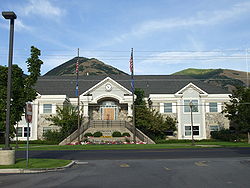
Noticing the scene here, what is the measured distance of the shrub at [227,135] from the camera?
122 feet

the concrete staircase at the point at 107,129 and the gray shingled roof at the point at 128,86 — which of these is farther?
the gray shingled roof at the point at 128,86

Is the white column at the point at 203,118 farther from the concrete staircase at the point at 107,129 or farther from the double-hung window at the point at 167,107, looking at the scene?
the concrete staircase at the point at 107,129

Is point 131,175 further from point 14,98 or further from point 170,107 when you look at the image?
point 170,107

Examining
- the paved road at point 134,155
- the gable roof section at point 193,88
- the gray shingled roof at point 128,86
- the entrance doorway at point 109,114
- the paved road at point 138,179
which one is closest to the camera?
the paved road at point 138,179

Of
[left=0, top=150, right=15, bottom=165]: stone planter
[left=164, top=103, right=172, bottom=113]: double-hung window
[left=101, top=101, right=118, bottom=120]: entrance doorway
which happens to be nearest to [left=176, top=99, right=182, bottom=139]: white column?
[left=164, top=103, right=172, bottom=113]: double-hung window

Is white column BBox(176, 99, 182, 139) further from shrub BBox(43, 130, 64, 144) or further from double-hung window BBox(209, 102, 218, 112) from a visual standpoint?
shrub BBox(43, 130, 64, 144)

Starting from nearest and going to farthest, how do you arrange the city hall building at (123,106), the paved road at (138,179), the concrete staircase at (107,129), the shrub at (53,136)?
the paved road at (138,179)
the concrete staircase at (107,129)
the shrub at (53,136)
the city hall building at (123,106)

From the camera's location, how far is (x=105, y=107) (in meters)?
42.4

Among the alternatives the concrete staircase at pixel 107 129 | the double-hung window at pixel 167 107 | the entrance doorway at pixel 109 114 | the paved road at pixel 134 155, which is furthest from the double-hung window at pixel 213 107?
the paved road at pixel 134 155

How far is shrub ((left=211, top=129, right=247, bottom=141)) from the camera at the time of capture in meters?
37.1

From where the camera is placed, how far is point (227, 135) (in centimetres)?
3772

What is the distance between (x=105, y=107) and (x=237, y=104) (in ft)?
60.1

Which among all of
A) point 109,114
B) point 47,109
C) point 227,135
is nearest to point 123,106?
point 109,114

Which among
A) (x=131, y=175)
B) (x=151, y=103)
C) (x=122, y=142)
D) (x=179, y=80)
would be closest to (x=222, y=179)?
(x=131, y=175)
